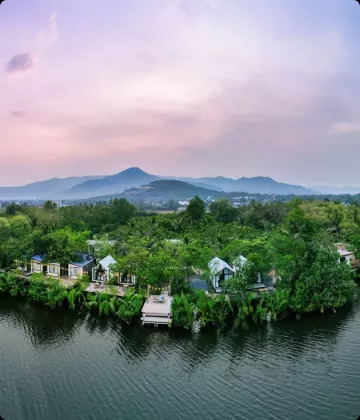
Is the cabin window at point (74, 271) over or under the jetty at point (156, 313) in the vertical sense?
over

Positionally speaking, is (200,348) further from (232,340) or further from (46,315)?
(46,315)

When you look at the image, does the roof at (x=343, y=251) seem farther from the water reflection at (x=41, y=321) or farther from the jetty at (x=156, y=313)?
the water reflection at (x=41, y=321)

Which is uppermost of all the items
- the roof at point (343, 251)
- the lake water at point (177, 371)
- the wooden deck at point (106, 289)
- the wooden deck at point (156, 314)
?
the roof at point (343, 251)

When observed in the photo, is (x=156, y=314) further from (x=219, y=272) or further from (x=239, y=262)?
(x=239, y=262)

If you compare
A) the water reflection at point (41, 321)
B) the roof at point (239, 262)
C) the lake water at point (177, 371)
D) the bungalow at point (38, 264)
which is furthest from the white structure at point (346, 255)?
the bungalow at point (38, 264)

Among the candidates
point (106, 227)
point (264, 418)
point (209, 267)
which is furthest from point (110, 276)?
point (106, 227)

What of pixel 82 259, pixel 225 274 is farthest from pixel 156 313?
pixel 82 259

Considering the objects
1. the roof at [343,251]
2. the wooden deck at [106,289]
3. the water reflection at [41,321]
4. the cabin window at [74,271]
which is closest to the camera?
the water reflection at [41,321]
